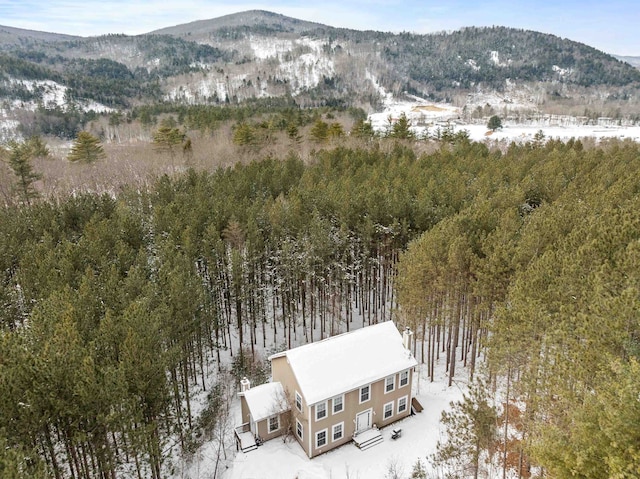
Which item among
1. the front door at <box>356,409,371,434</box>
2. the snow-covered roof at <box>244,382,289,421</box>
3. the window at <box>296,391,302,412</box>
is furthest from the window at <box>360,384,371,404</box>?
the snow-covered roof at <box>244,382,289,421</box>

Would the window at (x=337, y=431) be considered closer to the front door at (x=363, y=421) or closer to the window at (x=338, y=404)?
the window at (x=338, y=404)

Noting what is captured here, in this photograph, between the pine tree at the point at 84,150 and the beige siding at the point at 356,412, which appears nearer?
the beige siding at the point at 356,412

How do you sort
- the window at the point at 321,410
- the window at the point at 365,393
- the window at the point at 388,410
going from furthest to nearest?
the window at the point at 388,410 → the window at the point at 365,393 → the window at the point at 321,410

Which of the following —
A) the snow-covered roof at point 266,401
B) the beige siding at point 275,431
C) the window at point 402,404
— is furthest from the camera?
the window at point 402,404

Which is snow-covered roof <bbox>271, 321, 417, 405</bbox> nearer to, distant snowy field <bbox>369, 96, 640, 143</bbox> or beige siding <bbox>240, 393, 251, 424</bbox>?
beige siding <bbox>240, 393, 251, 424</bbox>

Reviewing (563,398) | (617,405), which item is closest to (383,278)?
(563,398)

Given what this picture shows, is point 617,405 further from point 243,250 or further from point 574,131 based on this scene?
point 574,131

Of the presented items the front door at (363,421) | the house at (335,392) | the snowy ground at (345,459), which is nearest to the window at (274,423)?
the house at (335,392)
